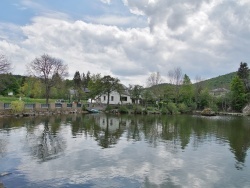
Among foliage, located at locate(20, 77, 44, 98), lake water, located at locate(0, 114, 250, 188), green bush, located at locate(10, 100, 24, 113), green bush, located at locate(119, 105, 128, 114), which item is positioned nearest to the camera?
lake water, located at locate(0, 114, 250, 188)

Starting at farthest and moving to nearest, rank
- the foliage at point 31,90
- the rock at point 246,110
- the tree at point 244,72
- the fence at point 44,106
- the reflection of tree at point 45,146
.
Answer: the tree at point 244,72 → the rock at point 246,110 → the foliage at point 31,90 → the fence at point 44,106 → the reflection of tree at point 45,146

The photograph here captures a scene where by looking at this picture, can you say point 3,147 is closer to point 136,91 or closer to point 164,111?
point 164,111

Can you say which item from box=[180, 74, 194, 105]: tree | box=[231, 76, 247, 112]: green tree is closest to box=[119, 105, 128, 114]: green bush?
box=[180, 74, 194, 105]: tree

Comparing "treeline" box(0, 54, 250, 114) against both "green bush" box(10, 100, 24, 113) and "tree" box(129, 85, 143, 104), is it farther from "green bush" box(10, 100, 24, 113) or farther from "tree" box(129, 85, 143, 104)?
"green bush" box(10, 100, 24, 113)

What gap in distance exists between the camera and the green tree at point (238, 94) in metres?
83.9

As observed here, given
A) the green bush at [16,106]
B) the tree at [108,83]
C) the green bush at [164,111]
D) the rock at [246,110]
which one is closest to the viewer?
the green bush at [16,106]

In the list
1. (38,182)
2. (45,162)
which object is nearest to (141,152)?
(45,162)

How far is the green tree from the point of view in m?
83.9

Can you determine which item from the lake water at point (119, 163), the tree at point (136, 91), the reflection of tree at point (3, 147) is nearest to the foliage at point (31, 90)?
the tree at point (136, 91)

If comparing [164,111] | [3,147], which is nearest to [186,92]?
[164,111]

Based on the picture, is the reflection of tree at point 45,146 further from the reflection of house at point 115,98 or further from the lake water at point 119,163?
the reflection of house at point 115,98

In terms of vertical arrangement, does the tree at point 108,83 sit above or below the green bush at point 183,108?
above

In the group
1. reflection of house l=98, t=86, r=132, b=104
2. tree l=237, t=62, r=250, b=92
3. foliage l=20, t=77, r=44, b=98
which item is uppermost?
tree l=237, t=62, r=250, b=92

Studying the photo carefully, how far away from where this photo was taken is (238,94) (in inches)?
3339
